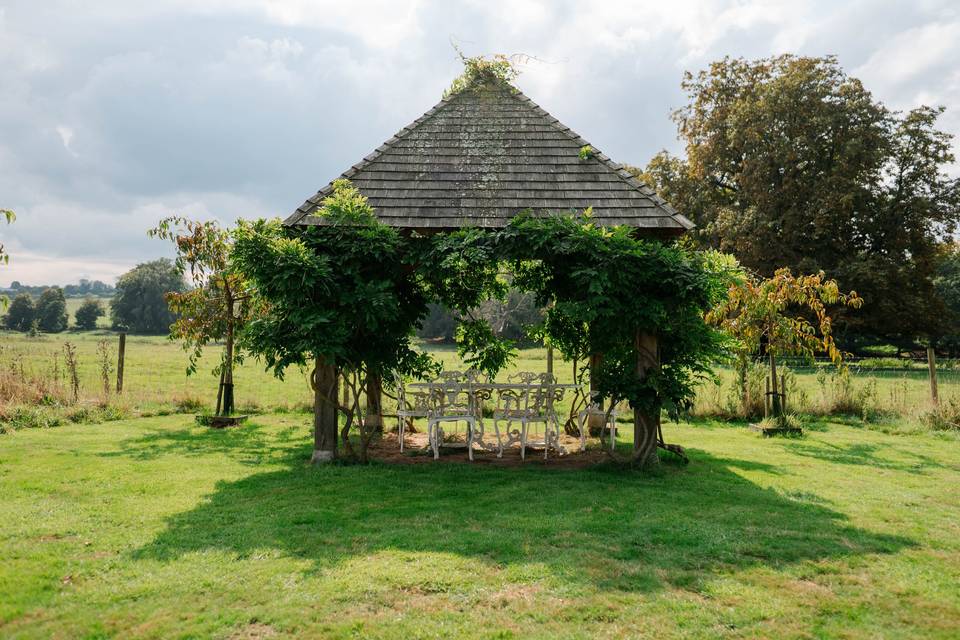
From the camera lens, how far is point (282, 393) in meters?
17.6

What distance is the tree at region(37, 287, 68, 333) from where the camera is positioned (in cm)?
5369

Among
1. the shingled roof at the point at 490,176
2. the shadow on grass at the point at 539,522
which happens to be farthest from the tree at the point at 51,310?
the shadow on grass at the point at 539,522

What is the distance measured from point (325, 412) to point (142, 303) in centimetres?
5418

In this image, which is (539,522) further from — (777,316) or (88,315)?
(88,315)

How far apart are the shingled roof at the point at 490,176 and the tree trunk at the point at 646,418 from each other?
1.55m

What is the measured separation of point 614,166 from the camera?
941 cm

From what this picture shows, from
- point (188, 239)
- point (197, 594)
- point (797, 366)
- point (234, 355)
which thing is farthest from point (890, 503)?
point (797, 366)

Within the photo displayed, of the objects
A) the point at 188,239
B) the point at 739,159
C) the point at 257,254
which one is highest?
the point at 739,159

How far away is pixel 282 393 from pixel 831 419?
13596mm

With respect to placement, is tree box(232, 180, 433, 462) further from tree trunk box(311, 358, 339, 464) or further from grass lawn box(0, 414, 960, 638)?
grass lawn box(0, 414, 960, 638)

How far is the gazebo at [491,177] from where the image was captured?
335 inches

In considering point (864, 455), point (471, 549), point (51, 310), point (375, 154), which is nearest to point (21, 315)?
point (51, 310)

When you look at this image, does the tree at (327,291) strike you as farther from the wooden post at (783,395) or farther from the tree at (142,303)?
the tree at (142,303)

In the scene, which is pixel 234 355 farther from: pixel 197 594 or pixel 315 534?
pixel 197 594
